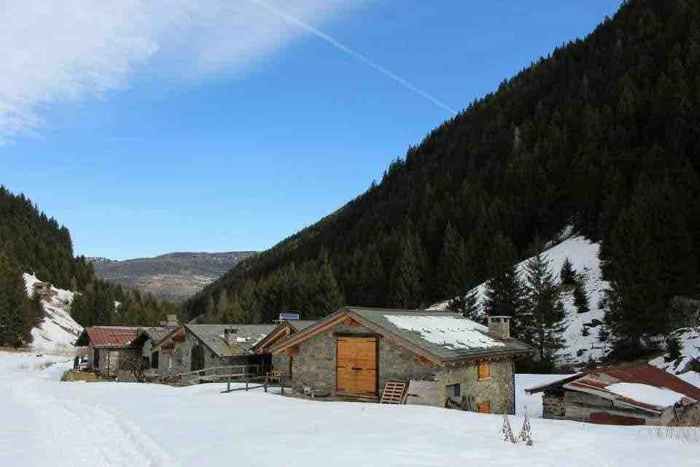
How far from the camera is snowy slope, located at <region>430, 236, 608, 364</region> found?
2140 inches

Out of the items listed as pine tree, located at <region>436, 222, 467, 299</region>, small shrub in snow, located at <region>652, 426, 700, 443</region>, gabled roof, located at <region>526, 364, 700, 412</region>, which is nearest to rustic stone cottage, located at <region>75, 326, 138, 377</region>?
pine tree, located at <region>436, 222, 467, 299</region>

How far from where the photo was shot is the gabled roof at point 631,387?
2638 centimetres

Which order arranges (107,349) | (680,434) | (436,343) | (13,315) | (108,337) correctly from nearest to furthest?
(680,434), (436,343), (107,349), (108,337), (13,315)

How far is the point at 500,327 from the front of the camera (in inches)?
1401

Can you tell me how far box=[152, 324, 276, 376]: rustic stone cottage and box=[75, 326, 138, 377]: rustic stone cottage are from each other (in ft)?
30.1

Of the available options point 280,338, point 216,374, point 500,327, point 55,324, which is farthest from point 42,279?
point 500,327

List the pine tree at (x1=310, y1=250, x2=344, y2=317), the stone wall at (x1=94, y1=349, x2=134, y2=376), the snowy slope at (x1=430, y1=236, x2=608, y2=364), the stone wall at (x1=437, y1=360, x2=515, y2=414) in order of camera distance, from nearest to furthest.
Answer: the stone wall at (x1=437, y1=360, x2=515, y2=414) < the snowy slope at (x1=430, y1=236, x2=608, y2=364) < the stone wall at (x1=94, y1=349, x2=134, y2=376) < the pine tree at (x1=310, y1=250, x2=344, y2=317)

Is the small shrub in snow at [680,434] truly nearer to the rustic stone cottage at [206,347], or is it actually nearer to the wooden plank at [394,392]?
the wooden plank at [394,392]

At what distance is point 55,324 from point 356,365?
10042 centimetres

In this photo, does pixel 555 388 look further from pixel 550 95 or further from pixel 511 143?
pixel 550 95

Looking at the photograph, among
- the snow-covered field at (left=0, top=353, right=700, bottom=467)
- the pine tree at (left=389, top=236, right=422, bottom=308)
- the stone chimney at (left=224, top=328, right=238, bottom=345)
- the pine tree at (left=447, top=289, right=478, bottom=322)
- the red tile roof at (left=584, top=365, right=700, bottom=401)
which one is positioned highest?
the pine tree at (left=389, top=236, right=422, bottom=308)

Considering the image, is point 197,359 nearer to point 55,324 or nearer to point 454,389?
point 454,389

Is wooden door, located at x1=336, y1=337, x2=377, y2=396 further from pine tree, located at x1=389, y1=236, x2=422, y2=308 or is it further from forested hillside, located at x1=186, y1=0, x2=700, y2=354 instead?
pine tree, located at x1=389, y1=236, x2=422, y2=308

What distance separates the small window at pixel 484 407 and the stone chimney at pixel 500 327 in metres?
5.45
